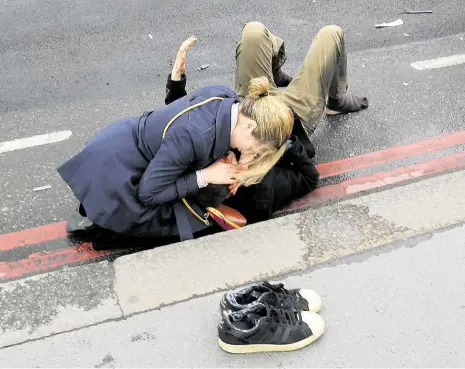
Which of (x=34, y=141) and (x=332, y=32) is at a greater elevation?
(x=332, y=32)

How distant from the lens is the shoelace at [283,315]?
2488mm

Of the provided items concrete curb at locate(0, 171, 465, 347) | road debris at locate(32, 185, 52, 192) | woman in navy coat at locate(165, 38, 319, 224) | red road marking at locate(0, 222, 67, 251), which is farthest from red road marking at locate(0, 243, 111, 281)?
woman in navy coat at locate(165, 38, 319, 224)

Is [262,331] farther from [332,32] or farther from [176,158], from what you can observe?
[332,32]

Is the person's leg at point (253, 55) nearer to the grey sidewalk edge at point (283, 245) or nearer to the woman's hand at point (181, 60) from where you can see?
the woman's hand at point (181, 60)

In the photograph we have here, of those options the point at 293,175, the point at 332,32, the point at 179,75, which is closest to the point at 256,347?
the point at 293,175

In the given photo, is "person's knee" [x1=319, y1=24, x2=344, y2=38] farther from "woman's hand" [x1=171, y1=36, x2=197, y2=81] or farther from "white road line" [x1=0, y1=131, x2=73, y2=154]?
"white road line" [x1=0, y1=131, x2=73, y2=154]

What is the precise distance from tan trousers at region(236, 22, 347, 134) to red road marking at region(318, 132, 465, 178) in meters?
0.35

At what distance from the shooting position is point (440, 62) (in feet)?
16.3

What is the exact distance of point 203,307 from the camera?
2666 millimetres

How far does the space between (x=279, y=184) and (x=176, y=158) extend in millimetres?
762

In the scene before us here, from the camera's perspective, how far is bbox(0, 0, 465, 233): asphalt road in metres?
4.04

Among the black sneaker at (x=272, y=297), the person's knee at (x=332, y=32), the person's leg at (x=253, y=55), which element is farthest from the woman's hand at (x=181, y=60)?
the black sneaker at (x=272, y=297)

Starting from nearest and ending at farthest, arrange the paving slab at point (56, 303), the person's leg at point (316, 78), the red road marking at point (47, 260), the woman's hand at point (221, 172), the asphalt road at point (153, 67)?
the paving slab at point (56, 303) < the woman's hand at point (221, 172) < the red road marking at point (47, 260) < the person's leg at point (316, 78) < the asphalt road at point (153, 67)

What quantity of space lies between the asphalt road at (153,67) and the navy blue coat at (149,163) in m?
0.70
